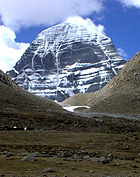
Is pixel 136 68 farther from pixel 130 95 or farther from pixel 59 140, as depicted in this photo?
pixel 59 140

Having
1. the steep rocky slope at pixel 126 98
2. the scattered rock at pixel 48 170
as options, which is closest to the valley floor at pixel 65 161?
the scattered rock at pixel 48 170

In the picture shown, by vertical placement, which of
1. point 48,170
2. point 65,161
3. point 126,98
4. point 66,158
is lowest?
point 48,170

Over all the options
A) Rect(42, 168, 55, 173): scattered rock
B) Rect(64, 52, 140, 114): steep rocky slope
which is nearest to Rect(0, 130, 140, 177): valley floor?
Rect(42, 168, 55, 173): scattered rock

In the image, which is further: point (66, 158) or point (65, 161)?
point (66, 158)

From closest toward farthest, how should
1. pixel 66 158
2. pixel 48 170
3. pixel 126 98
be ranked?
1. pixel 48 170
2. pixel 66 158
3. pixel 126 98

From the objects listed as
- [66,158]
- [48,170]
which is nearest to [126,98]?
[66,158]

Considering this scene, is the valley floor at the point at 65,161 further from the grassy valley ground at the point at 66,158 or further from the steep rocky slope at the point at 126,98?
the steep rocky slope at the point at 126,98

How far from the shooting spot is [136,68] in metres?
120

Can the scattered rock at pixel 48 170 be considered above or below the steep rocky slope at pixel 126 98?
below

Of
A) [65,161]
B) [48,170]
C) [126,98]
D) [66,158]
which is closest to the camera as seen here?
[48,170]

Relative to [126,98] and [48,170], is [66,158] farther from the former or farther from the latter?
[126,98]

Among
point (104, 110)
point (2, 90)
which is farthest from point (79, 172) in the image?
point (104, 110)

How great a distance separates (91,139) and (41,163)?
15.8 m

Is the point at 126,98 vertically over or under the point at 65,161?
over
